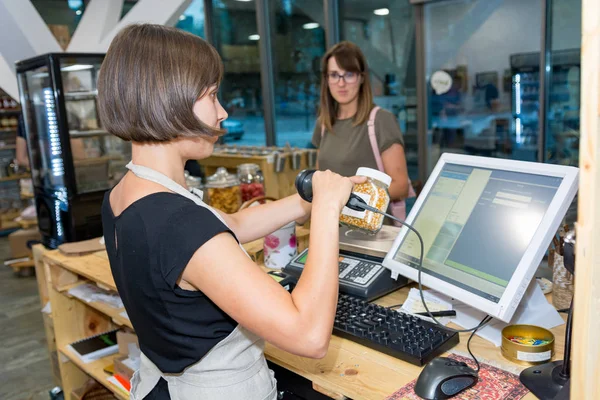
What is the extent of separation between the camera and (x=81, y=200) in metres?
2.84

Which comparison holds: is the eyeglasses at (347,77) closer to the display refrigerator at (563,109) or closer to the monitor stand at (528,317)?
the monitor stand at (528,317)

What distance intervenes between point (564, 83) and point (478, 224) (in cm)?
305

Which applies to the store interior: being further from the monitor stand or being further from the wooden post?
the wooden post

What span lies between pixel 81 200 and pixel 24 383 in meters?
1.19

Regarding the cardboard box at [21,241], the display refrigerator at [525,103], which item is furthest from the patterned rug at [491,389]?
the cardboard box at [21,241]

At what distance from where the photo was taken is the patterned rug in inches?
39.5

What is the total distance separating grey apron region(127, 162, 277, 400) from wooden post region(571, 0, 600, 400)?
625mm

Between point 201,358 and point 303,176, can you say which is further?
point 303,176

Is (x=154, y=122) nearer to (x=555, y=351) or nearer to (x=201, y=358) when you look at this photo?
(x=201, y=358)

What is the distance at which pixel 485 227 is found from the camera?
1231mm

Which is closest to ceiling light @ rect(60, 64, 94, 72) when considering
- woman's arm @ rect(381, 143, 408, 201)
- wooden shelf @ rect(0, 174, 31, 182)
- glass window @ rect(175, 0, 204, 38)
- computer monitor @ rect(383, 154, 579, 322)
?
woman's arm @ rect(381, 143, 408, 201)

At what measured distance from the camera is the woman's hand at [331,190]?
1.05 metres

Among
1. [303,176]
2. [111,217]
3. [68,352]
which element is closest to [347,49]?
[303,176]

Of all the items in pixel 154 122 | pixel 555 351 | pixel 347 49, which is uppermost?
pixel 347 49
